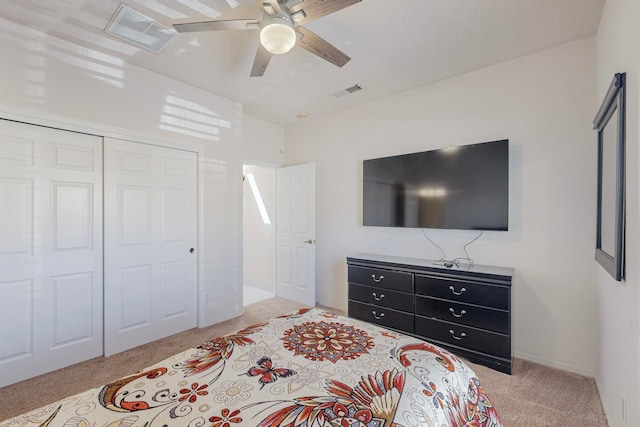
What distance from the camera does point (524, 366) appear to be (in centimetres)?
255

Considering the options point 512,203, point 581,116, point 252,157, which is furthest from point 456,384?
point 252,157

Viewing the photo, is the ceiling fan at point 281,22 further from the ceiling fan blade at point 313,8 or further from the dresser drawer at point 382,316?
the dresser drawer at point 382,316

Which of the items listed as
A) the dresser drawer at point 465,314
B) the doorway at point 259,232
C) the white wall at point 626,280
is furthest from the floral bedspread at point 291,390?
the doorway at point 259,232

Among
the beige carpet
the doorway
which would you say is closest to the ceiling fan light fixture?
the beige carpet

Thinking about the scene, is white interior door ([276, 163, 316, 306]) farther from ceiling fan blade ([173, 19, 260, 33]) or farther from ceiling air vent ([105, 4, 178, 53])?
ceiling fan blade ([173, 19, 260, 33])

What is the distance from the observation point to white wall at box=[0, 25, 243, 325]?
7.65ft

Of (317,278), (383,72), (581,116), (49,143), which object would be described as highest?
(383,72)

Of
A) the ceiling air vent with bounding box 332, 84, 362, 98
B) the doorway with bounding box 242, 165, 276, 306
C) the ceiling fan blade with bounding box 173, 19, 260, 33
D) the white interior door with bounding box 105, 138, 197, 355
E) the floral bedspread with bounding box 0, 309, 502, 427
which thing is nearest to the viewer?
the floral bedspread with bounding box 0, 309, 502, 427

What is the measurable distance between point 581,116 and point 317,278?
11.0 feet

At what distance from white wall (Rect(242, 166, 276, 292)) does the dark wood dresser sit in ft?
6.53

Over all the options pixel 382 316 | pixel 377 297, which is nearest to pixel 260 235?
pixel 377 297

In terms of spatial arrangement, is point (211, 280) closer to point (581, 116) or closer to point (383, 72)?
point (383, 72)

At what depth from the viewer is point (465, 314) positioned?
2.62m

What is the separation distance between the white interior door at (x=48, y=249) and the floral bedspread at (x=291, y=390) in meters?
1.88
